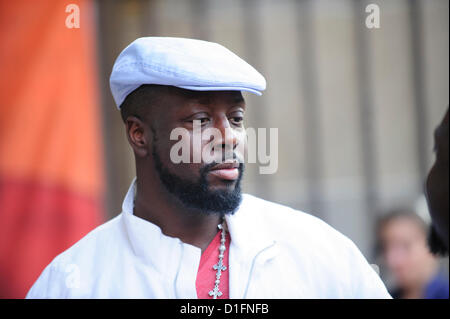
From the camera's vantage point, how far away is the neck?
4.34 ft

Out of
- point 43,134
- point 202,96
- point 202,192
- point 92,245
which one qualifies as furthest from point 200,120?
point 43,134

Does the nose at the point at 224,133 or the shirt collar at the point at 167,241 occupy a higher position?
the nose at the point at 224,133

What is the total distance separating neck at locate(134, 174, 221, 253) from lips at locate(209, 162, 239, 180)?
0.34 feet

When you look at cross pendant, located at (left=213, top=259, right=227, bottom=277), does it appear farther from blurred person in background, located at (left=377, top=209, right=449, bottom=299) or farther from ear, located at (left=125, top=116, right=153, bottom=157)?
blurred person in background, located at (left=377, top=209, right=449, bottom=299)

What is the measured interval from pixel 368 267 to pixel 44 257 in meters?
1.53

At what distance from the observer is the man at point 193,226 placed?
1.25m

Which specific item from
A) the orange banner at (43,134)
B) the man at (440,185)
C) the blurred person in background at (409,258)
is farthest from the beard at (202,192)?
the orange banner at (43,134)

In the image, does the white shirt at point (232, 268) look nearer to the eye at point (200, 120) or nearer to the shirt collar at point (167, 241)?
the shirt collar at point (167, 241)

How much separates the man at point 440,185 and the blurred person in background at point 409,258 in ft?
1.46

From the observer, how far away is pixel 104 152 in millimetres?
2609

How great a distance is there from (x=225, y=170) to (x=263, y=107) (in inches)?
61.8

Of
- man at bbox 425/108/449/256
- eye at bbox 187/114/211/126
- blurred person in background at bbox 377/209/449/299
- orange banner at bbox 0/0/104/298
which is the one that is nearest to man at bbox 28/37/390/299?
eye at bbox 187/114/211/126

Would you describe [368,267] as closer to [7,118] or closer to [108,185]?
[108,185]
